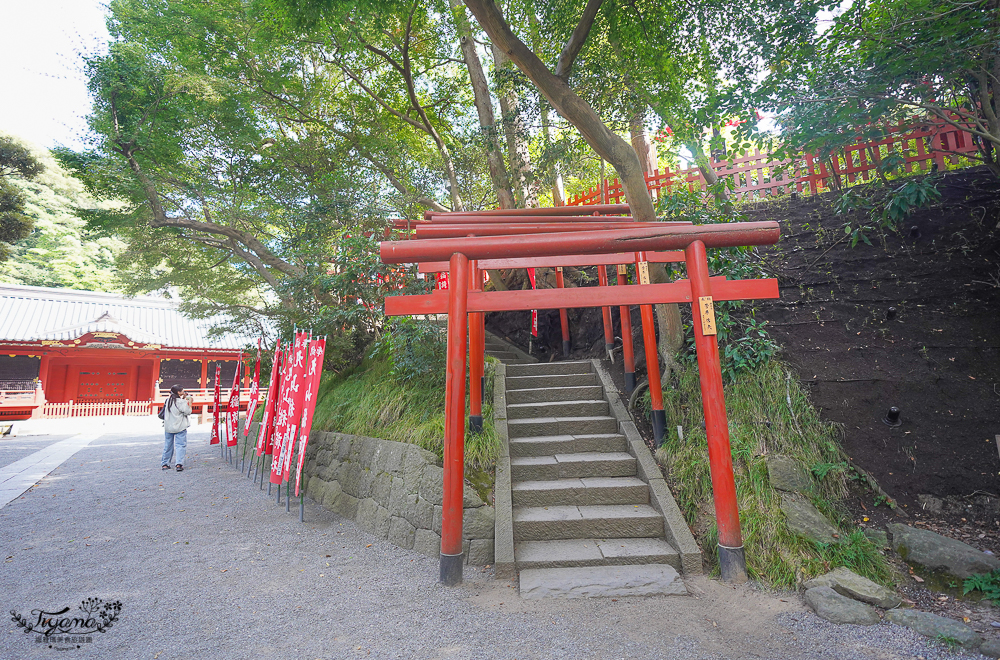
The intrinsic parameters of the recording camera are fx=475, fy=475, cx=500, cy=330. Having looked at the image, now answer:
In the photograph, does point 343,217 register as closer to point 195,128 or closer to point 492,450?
point 195,128

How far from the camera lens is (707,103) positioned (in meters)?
5.91

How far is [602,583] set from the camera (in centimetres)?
349

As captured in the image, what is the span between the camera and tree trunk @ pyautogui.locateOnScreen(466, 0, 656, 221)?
5090mm

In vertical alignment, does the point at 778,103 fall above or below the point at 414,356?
above

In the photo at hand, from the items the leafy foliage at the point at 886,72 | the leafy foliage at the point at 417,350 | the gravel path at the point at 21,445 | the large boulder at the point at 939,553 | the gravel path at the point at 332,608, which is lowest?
the gravel path at the point at 332,608

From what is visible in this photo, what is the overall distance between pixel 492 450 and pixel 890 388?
3.91m

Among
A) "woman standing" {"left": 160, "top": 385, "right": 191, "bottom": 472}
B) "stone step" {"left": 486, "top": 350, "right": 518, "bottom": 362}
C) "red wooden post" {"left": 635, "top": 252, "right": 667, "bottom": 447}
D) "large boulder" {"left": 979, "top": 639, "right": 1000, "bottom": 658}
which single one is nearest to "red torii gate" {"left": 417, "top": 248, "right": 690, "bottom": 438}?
"red wooden post" {"left": 635, "top": 252, "right": 667, "bottom": 447}

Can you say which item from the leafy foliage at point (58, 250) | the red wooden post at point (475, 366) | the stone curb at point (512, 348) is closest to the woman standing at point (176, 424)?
the stone curb at point (512, 348)

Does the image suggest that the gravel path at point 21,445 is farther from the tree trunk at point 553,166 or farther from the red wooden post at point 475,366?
the tree trunk at point 553,166

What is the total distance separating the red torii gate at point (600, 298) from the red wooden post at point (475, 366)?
4.12 ft

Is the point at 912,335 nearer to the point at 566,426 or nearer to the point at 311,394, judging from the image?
the point at 566,426

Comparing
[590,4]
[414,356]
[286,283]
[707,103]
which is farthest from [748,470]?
[286,283]

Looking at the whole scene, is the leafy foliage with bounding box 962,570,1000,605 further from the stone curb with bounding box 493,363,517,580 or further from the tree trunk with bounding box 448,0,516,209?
the tree trunk with bounding box 448,0,516,209

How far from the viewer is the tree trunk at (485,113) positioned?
8242 millimetres
